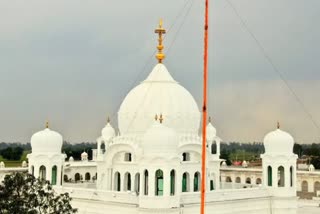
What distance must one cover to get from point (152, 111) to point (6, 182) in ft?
36.6

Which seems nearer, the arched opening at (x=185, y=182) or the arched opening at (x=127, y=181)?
the arched opening at (x=185, y=182)

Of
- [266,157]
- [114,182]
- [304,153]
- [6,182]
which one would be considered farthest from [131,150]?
[304,153]

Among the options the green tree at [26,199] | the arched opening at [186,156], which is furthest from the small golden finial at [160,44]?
the green tree at [26,199]

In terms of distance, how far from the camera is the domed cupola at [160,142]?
2453 centimetres

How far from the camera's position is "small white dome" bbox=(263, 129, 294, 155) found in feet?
96.6

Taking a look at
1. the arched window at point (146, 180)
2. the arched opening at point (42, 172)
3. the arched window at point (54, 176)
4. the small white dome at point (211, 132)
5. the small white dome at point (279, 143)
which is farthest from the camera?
the small white dome at point (211, 132)

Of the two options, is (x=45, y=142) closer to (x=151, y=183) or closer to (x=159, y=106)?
(x=159, y=106)

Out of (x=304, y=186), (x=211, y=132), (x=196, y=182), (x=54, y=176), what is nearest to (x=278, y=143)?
(x=196, y=182)

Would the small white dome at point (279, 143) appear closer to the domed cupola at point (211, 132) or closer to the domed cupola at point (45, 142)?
the domed cupola at point (211, 132)

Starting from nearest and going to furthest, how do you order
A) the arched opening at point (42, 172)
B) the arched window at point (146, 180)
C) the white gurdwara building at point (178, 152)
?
the arched window at point (146, 180), the white gurdwara building at point (178, 152), the arched opening at point (42, 172)

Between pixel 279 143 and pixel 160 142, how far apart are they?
8.10 m

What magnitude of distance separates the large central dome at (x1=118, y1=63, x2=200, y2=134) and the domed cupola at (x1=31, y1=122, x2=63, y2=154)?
11.9 ft

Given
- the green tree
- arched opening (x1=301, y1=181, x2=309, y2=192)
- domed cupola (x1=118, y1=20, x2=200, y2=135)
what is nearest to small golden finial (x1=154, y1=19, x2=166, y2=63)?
domed cupola (x1=118, y1=20, x2=200, y2=135)

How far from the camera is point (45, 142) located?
28750 mm
